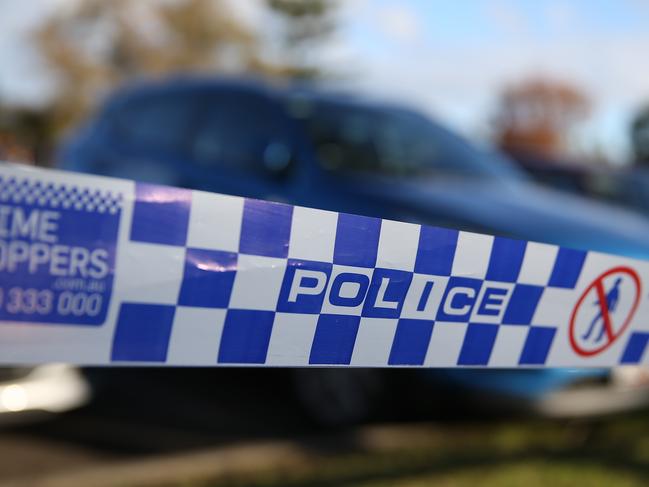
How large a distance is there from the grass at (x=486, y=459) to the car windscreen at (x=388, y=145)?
1300 mm

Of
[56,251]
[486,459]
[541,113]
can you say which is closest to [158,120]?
[486,459]

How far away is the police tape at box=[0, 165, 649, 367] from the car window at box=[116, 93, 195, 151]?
3581 mm

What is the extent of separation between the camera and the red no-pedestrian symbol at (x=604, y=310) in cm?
156

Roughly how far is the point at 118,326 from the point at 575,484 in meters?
2.55

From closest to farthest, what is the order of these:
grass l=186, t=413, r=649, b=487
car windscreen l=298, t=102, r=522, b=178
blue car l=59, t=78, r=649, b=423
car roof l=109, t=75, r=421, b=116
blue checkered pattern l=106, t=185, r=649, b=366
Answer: blue checkered pattern l=106, t=185, r=649, b=366 < grass l=186, t=413, r=649, b=487 < blue car l=59, t=78, r=649, b=423 < car windscreen l=298, t=102, r=522, b=178 < car roof l=109, t=75, r=421, b=116

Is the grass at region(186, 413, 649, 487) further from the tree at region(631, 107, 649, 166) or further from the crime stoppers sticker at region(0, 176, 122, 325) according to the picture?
the tree at region(631, 107, 649, 166)

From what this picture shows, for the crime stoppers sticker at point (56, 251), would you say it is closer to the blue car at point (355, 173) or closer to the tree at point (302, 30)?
the blue car at point (355, 173)

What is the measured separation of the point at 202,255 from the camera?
125 centimetres

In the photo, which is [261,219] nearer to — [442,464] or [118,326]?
[118,326]

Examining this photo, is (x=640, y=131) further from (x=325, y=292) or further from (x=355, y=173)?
(x=325, y=292)

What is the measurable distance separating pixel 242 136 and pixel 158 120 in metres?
0.98

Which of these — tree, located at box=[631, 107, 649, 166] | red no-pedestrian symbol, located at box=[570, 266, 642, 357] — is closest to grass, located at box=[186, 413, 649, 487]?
red no-pedestrian symbol, located at box=[570, 266, 642, 357]

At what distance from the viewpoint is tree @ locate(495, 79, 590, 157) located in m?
51.1

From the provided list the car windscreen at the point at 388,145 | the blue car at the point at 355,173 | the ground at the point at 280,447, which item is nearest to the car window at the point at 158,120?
the blue car at the point at 355,173
